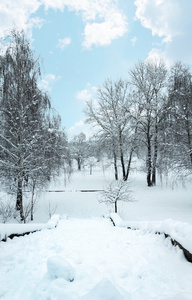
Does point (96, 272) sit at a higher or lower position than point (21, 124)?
lower

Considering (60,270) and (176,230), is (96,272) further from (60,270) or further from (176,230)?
(176,230)

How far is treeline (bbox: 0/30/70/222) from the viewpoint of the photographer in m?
7.79

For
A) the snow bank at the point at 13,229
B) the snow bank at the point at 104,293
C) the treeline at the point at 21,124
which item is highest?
the treeline at the point at 21,124

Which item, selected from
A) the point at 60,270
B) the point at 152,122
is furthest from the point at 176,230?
the point at 152,122

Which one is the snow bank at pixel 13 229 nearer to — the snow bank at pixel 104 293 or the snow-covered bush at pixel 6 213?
the snow bank at pixel 104 293

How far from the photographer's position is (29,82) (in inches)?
340

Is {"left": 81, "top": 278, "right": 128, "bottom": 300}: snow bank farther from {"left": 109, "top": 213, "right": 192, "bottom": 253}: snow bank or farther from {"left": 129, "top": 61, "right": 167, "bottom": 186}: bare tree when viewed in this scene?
{"left": 129, "top": 61, "right": 167, "bottom": 186}: bare tree

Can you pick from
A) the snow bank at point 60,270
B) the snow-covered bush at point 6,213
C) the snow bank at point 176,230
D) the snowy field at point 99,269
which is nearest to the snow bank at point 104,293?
the snowy field at point 99,269

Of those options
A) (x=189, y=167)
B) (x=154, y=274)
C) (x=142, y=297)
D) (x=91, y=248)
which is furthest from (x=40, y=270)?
(x=189, y=167)

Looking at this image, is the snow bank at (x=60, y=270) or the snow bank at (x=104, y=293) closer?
the snow bank at (x=104, y=293)

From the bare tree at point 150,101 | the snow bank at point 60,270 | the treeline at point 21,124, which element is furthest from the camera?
the bare tree at point 150,101

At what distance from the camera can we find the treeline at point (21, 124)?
307 inches

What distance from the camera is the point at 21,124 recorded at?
7.97 metres

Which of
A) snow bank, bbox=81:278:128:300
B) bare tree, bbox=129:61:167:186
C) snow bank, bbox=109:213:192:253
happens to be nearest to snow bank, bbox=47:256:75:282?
snow bank, bbox=81:278:128:300
